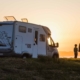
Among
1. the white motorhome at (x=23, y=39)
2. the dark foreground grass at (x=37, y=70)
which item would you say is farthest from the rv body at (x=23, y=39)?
the dark foreground grass at (x=37, y=70)

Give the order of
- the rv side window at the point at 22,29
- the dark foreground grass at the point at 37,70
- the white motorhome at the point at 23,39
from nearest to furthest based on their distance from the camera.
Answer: the dark foreground grass at the point at 37,70 → the white motorhome at the point at 23,39 → the rv side window at the point at 22,29

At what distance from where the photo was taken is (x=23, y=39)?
1903 cm

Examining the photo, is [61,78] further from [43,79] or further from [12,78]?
[12,78]

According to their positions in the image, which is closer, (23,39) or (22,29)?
(22,29)

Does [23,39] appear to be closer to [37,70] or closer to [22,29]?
[22,29]

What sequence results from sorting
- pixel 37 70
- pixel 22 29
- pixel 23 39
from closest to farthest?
1. pixel 37 70
2. pixel 22 29
3. pixel 23 39

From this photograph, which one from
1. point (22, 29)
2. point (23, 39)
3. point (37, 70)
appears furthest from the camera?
point (23, 39)

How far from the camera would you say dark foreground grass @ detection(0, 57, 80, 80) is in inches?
461

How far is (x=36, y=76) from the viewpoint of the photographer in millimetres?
11883

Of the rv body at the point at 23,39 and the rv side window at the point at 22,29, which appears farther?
the rv side window at the point at 22,29

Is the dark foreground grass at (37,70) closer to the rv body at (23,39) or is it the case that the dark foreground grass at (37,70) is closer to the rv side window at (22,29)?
the rv body at (23,39)

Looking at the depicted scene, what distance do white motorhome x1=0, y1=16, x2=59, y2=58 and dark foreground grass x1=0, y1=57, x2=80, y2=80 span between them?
12.4 ft

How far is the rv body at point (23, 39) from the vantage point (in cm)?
1839

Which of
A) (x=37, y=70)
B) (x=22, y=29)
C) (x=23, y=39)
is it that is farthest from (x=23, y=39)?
(x=37, y=70)
